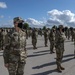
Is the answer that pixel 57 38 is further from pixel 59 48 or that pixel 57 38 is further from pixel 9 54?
pixel 9 54

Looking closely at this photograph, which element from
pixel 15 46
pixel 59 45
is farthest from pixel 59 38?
pixel 15 46

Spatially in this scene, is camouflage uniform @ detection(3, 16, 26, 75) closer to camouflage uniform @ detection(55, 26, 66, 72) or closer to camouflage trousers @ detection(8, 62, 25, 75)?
camouflage trousers @ detection(8, 62, 25, 75)

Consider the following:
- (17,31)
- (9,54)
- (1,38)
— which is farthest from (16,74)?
(1,38)

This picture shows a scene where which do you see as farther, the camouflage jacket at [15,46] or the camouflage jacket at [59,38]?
the camouflage jacket at [59,38]

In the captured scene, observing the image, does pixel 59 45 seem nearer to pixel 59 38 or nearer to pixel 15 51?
pixel 59 38

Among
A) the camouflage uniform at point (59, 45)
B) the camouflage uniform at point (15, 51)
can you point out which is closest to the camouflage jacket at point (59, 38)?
the camouflage uniform at point (59, 45)

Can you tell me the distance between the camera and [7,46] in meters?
5.01

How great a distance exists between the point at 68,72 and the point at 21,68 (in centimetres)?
359

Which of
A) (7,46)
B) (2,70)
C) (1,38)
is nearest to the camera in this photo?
(7,46)

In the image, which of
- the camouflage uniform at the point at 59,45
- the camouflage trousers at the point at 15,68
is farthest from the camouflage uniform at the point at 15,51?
the camouflage uniform at the point at 59,45

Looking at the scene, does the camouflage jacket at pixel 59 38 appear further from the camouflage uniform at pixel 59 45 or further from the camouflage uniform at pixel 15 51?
the camouflage uniform at pixel 15 51

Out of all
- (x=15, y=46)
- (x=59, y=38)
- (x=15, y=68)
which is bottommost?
(x=15, y=68)

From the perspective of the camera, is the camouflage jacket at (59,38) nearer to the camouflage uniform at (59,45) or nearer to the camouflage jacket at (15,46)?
the camouflage uniform at (59,45)

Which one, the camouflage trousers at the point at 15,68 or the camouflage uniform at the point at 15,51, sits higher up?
the camouflage uniform at the point at 15,51
